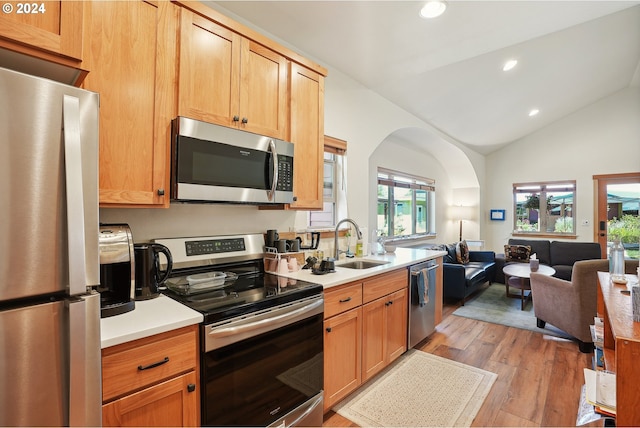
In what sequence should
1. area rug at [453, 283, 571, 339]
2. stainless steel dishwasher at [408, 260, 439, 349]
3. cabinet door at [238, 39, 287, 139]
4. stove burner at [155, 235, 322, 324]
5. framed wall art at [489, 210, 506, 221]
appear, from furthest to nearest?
framed wall art at [489, 210, 506, 221] → area rug at [453, 283, 571, 339] → stainless steel dishwasher at [408, 260, 439, 349] → cabinet door at [238, 39, 287, 139] → stove burner at [155, 235, 322, 324]

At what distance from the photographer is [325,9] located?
2.13 meters

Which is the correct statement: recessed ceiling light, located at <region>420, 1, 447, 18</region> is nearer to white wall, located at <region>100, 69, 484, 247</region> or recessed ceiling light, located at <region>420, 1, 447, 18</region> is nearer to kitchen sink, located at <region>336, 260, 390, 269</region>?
white wall, located at <region>100, 69, 484, 247</region>

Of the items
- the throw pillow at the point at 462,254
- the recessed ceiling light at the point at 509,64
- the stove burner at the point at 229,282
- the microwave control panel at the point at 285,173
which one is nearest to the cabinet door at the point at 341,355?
the stove burner at the point at 229,282

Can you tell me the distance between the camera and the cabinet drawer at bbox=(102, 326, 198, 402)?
3.42ft

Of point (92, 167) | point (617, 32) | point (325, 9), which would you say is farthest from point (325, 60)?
point (617, 32)

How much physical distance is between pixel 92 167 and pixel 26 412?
0.69 meters

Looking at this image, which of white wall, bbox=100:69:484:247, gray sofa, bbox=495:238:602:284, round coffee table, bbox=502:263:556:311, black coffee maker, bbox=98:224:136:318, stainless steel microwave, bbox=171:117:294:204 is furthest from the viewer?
gray sofa, bbox=495:238:602:284

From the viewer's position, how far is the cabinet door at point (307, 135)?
218 centimetres

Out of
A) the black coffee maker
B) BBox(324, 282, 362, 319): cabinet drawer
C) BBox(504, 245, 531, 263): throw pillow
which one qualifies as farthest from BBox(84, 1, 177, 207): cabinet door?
BBox(504, 245, 531, 263): throw pillow

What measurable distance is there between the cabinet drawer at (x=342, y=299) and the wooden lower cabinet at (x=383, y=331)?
0.46 feet

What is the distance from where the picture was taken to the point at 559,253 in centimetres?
569

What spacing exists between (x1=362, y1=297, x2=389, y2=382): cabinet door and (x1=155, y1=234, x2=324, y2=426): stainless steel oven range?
494mm

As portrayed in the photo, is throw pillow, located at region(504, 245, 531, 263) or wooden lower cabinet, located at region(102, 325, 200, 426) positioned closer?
wooden lower cabinet, located at region(102, 325, 200, 426)

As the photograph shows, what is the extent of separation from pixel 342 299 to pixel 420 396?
981mm
